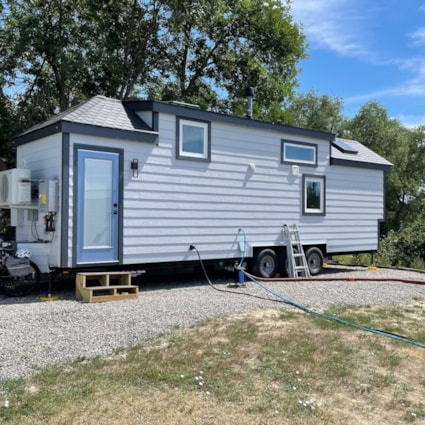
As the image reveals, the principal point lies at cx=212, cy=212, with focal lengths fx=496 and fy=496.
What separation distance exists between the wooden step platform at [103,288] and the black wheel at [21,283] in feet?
2.49

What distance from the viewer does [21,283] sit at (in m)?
8.24

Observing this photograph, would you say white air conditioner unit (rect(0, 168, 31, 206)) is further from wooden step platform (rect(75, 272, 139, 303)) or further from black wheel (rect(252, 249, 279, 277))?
black wheel (rect(252, 249, 279, 277))

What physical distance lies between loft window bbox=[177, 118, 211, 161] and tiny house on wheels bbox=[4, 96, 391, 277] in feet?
0.07

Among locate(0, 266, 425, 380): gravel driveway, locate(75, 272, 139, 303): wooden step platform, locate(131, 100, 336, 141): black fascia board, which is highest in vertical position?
locate(131, 100, 336, 141): black fascia board

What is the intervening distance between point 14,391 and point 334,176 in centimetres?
1003

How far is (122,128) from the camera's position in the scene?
28.8 ft

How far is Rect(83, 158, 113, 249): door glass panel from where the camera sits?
8367 mm

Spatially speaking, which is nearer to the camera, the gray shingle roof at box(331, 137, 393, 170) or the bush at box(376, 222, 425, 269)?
the gray shingle roof at box(331, 137, 393, 170)

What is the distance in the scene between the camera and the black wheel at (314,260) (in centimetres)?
1197

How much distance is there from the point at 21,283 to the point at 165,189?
3020 mm

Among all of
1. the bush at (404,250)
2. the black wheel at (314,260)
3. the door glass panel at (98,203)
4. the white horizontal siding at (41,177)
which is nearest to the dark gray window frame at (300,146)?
the black wheel at (314,260)

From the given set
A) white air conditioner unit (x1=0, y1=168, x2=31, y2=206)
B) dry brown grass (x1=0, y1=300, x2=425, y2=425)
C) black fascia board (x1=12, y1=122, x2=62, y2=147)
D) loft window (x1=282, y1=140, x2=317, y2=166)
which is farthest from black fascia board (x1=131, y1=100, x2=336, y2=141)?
dry brown grass (x1=0, y1=300, x2=425, y2=425)

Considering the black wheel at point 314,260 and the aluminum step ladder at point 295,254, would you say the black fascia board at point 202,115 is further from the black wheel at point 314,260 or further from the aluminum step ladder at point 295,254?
the black wheel at point 314,260

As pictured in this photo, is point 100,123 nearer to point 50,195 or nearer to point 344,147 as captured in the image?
point 50,195
